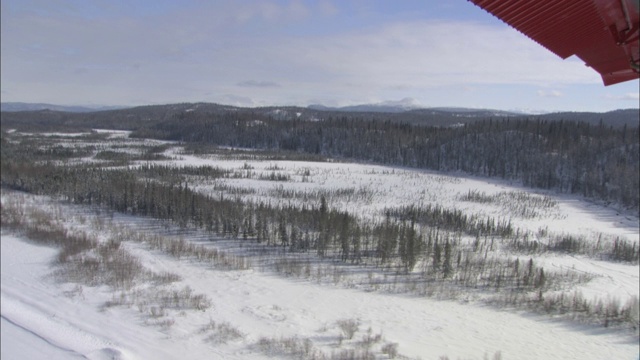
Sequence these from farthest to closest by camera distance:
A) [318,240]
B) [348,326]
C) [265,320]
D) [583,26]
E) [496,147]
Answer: [496,147]
[318,240]
[265,320]
[348,326]
[583,26]

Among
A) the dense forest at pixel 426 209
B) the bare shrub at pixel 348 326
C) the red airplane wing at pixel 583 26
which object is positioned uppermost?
the red airplane wing at pixel 583 26

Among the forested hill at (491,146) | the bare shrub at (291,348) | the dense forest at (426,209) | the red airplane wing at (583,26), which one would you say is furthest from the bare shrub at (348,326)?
the forested hill at (491,146)

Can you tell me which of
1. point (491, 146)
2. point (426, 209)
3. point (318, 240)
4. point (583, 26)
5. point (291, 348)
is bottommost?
point (291, 348)

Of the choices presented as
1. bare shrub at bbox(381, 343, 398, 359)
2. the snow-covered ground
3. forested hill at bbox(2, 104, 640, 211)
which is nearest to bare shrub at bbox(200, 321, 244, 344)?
the snow-covered ground

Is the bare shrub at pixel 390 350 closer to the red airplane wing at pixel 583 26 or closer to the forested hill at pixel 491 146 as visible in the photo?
the red airplane wing at pixel 583 26

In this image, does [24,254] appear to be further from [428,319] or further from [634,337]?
[634,337]

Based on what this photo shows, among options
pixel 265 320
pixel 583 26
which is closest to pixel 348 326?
pixel 265 320

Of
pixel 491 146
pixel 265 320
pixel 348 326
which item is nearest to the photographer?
pixel 348 326

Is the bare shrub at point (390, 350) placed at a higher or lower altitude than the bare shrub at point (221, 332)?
higher

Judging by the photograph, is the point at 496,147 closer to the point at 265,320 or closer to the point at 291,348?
the point at 265,320
